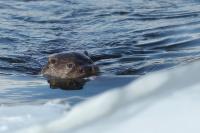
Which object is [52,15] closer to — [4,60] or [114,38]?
[114,38]

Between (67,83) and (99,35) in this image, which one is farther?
(99,35)

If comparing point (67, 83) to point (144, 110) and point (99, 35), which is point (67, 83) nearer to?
point (99, 35)

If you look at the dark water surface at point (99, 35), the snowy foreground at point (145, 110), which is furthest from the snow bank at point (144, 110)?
the dark water surface at point (99, 35)

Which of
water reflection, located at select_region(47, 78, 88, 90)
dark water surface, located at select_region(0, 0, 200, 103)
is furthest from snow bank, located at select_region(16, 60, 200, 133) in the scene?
water reflection, located at select_region(47, 78, 88, 90)

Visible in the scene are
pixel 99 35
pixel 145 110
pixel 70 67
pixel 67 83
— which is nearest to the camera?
pixel 145 110

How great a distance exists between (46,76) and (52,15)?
438 cm

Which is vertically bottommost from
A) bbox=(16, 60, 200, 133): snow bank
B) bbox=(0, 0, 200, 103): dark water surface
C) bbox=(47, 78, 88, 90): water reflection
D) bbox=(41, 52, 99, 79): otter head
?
bbox=(0, 0, 200, 103): dark water surface

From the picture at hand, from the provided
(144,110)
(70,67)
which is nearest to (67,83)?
(70,67)

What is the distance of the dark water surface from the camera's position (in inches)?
299

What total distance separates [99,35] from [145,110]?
816cm

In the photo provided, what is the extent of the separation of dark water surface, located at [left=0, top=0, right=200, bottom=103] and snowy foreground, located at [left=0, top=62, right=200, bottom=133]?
4.30m

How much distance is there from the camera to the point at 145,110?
4.89ft

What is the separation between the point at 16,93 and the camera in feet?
20.4

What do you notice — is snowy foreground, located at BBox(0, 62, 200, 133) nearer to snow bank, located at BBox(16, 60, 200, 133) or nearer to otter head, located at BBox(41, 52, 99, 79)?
snow bank, located at BBox(16, 60, 200, 133)
